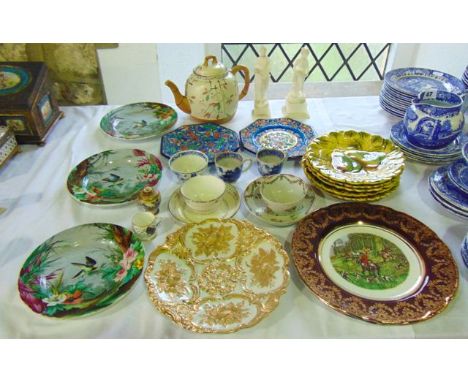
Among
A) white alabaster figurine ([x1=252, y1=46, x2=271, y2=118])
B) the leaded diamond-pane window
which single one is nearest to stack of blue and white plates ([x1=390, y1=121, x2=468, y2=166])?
white alabaster figurine ([x1=252, y1=46, x2=271, y2=118])

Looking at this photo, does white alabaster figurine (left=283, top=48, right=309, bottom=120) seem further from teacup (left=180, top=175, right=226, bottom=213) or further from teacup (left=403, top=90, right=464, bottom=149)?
teacup (left=180, top=175, right=226, bottom=213)

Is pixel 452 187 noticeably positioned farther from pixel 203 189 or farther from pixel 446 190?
pixel 203 189

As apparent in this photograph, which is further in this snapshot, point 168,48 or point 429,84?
point 168,48

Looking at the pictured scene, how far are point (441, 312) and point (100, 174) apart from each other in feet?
2.44

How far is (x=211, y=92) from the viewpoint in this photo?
1034mm

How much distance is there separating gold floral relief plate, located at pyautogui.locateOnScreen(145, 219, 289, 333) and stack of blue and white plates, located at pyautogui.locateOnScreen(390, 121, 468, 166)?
48cm

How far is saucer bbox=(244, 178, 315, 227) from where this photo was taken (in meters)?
0.78

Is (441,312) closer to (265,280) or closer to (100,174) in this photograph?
(265,280)

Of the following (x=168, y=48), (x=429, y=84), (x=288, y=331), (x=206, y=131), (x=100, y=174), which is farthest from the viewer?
(x=168, y=48)

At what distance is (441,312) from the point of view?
625mm

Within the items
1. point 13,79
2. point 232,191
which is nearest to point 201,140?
point 232,191

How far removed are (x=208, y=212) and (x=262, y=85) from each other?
495mm

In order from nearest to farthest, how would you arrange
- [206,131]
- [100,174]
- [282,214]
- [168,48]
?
[282,214] → [100,174] → [206,131] → [168,48]

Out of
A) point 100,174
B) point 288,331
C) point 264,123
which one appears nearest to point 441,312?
point 288,331
